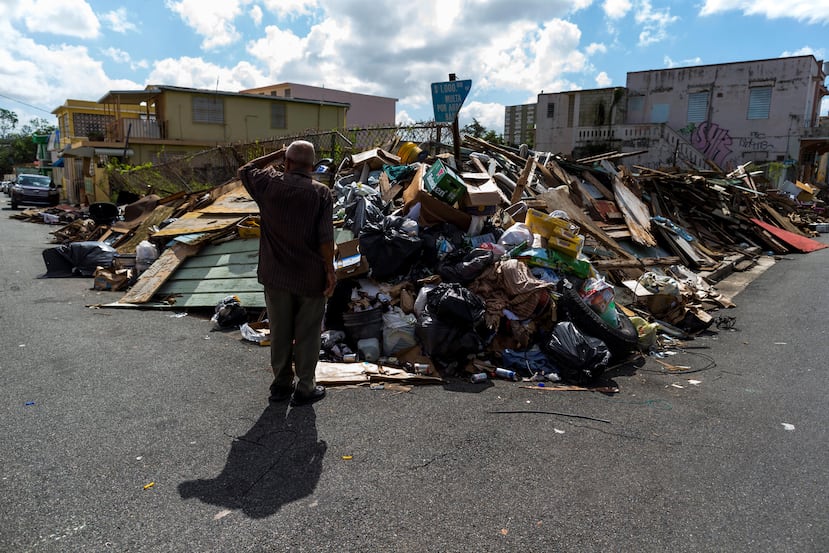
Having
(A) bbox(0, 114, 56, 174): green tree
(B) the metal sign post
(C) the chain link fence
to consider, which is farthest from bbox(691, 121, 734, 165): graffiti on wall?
(A) bbox(0, 114, 56, 174): green tree

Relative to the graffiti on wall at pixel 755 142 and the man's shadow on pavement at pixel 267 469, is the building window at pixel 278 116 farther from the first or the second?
the man's shadow on pavement at pixel 267 469

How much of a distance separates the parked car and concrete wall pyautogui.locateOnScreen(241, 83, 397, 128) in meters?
23.0

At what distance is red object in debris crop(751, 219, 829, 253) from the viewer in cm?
1341

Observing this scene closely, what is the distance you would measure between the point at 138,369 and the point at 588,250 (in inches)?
241

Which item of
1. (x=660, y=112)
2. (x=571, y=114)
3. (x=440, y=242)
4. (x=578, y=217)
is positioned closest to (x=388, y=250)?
(x=440, y=242)

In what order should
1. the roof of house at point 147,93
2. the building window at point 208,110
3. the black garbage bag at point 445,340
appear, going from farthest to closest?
1. the building window at point 208,110
2. the roof of house at point 147,93
3. the black garbage bag at point 445,340

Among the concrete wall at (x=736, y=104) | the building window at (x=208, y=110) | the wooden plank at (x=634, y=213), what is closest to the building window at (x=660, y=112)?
the concrete wall at (x=736, y=104)

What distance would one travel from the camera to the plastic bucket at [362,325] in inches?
198

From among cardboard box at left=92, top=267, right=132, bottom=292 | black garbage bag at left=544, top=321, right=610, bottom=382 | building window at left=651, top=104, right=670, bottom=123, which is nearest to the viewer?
black garbage bag at left=544, top=321, right=610, bottom=382

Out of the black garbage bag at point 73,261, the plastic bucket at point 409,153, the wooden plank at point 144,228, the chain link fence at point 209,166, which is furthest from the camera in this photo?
the chain link fence at point 209,166

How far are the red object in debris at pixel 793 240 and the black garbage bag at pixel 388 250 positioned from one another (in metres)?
12.1

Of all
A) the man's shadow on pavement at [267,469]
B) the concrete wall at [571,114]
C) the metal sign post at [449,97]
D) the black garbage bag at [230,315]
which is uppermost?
the concrete wall at [571,114]

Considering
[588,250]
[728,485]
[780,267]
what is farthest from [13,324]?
[780,267]

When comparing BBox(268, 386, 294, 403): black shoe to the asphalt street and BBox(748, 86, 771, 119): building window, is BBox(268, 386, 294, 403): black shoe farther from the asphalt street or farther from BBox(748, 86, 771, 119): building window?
BBox(748, 86, 771, 119): building window
